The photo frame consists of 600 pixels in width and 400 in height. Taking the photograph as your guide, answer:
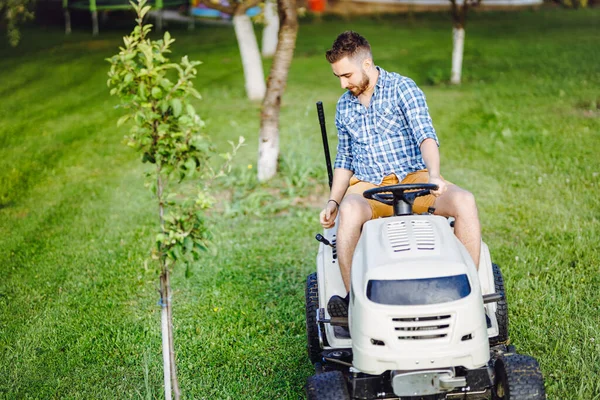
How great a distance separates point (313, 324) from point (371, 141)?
1.02 metres

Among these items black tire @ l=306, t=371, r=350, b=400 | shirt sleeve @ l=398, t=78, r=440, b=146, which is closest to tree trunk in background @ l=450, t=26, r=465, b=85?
shirt sleeve @ l=398, t=78, r=440, b=146

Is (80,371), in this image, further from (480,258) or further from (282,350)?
(480,258)

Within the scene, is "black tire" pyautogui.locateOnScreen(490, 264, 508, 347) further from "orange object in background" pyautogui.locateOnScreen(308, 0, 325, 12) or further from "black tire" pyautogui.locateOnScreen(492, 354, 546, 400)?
"orange object in background" pyautogui.locateOnScreen(308, 0, 325, 12)

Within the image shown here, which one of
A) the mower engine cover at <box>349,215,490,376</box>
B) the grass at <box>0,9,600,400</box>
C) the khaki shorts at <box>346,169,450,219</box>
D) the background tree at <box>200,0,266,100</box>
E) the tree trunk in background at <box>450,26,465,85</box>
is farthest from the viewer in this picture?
the tree trunk in background at <box>450,26,465,85</box>

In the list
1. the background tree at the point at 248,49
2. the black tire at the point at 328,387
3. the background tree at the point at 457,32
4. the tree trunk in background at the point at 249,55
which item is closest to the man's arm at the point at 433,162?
the black tire at the point at 328,387

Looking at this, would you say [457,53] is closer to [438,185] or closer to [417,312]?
[438,185]

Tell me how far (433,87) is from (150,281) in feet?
28.2

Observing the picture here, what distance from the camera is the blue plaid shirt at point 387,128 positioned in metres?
3.97

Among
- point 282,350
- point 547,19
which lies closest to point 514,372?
point 282,350

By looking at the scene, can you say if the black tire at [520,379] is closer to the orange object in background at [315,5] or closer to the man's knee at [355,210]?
the man's knee at [355,210]

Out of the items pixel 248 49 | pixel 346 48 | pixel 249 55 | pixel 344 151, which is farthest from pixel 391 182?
pixel 249 55

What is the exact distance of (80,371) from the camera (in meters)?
4.15

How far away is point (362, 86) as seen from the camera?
3.99 m

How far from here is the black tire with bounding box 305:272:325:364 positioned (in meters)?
3.95
